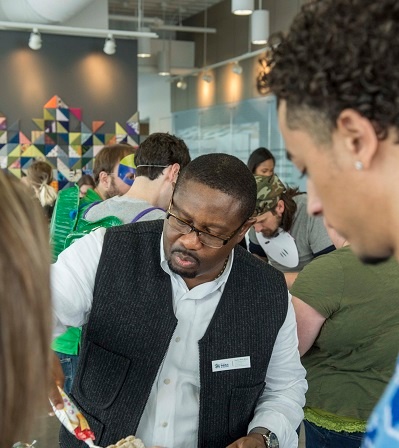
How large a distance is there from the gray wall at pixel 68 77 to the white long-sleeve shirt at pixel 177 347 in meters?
6.65

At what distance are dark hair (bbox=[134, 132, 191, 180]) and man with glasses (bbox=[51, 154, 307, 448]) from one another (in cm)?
123

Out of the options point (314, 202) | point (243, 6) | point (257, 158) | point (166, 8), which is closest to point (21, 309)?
point (314, 202)

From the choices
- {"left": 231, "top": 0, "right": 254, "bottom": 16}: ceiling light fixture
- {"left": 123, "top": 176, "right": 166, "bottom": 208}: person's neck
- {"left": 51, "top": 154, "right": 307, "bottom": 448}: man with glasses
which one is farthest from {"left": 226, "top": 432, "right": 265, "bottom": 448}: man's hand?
{"left": 231, "top": 0, "right": 254, "bottom": 16}: ceiling light fixture

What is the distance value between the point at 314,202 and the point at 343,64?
222mm

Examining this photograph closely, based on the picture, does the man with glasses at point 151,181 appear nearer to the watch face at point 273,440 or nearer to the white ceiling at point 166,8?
the watch face at point 273,440

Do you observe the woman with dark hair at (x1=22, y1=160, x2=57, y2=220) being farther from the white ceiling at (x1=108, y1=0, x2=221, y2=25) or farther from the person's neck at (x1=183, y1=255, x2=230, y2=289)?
the white ceiling at (x1=108, y1=0, x2=221, y2=25)

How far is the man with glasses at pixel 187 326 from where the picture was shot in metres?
1.76

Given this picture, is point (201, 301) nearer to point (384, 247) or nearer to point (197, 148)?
point (384, 247)

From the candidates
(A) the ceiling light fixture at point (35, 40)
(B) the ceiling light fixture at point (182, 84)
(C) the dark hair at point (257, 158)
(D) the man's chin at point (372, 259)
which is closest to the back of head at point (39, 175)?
(C) the dark hair at point (257, 158)

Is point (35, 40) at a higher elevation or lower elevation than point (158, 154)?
higher

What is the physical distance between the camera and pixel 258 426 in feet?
5.97

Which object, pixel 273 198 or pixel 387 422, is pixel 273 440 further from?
pixel 273 198

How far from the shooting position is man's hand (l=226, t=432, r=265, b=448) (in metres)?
1.74

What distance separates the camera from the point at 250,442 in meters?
1.76
